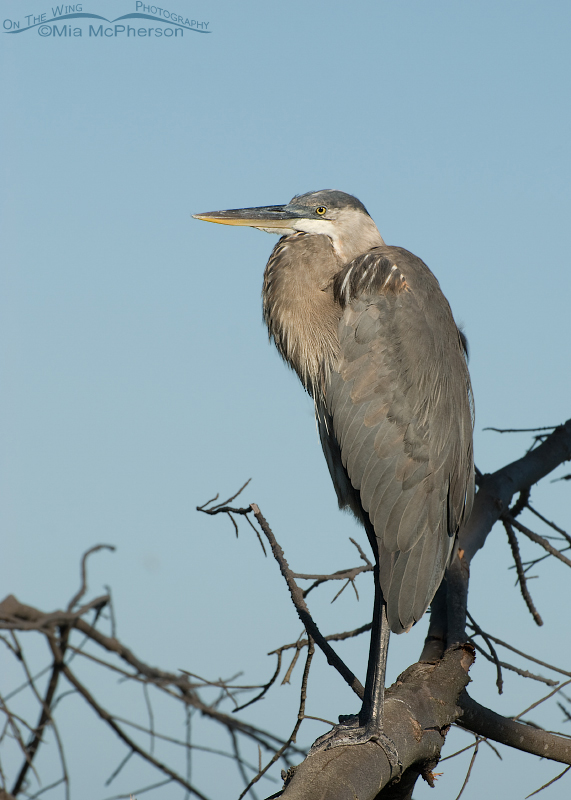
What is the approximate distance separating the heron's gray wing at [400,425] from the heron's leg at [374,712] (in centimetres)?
16

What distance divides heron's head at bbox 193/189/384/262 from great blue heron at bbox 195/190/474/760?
10 centimetres

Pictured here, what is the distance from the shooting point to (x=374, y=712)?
2.39 meters

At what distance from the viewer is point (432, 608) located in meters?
3.07

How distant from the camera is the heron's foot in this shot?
222cm

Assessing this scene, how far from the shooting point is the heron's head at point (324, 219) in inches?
126

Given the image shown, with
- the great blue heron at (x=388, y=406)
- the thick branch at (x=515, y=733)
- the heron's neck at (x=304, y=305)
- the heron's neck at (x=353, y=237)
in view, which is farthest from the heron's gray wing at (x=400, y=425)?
the thick branch at (x=515, y=733)

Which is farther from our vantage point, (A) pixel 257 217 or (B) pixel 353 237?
(A) pixel 257 217

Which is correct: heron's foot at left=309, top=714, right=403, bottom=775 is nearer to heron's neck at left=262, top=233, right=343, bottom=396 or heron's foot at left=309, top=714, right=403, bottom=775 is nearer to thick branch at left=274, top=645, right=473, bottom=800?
thick branch at left=274, top=645, right=473, bottom=800

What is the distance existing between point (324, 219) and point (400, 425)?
103 cm

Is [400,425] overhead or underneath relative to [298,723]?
overhead

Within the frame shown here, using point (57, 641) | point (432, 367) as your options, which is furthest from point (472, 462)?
point (57, 641)

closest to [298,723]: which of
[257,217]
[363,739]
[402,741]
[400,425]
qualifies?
[363,739]

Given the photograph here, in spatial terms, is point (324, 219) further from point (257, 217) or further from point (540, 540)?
point (540, 540)

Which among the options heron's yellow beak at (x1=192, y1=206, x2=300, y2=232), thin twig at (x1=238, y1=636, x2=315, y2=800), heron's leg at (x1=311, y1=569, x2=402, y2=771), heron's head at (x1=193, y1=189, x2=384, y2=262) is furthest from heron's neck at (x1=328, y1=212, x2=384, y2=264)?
thin twig at (x1=238, y1=636, x2=315, y2=800)
